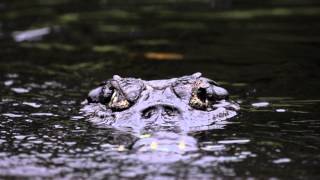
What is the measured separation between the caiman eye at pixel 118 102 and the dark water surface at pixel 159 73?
0.32 meters

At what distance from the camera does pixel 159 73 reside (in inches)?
354

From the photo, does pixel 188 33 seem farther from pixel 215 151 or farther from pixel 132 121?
pixel 215 151

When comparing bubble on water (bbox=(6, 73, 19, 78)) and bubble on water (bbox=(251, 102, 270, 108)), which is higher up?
bubble on water (bbox=(6, 73, 19, 78))

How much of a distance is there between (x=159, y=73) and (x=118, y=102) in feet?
9.38

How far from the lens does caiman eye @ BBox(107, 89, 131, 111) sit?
6.08 meters

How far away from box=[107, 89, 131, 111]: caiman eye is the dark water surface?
1.05 feet

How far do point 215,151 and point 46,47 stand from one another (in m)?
6.45

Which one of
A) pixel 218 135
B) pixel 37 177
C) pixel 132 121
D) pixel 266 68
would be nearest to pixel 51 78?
pixel 266 68

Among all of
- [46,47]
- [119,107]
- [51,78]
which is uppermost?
[46,47]

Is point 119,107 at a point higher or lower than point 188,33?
lower

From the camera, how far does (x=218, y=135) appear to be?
543cm

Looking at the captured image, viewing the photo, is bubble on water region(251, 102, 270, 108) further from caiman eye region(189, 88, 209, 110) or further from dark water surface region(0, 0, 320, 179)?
caiman eye region(189, 88, 209, 110)

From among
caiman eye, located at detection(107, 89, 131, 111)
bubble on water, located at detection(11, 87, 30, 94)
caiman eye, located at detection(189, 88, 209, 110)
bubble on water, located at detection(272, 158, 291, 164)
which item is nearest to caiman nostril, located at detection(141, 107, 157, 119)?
caiman eye, located at detection(107, 89, 131, 111)

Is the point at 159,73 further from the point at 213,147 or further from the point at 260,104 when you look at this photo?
the point at 213,147
